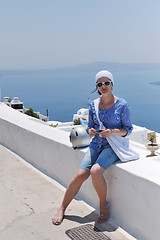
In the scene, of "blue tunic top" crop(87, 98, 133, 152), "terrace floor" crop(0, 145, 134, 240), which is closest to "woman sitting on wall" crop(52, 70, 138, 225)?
"blue tunic top" crop(87, 98, 133, 152)


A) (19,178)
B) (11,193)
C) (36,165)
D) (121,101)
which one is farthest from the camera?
(36,165)

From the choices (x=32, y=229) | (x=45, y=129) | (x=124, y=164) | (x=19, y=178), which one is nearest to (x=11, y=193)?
(x=19, y=178)

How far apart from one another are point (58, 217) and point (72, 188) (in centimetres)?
28

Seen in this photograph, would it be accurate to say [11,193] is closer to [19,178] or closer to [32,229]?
[19,178]

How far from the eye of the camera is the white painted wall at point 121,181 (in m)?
2.30

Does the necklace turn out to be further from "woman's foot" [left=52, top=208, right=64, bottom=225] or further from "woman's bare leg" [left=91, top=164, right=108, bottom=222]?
"woman's foot" [left=52, top=208, right=64, bottom=225]

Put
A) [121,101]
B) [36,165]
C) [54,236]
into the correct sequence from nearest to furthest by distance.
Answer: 1. [54,236]
2. [121,101]
3. [36,165]

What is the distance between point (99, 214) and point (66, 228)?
0.31 m

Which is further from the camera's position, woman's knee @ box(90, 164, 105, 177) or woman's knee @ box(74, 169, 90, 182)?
woman's knee @ box(74, 169, 90, 182)

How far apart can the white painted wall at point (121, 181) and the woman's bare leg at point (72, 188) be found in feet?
0.68

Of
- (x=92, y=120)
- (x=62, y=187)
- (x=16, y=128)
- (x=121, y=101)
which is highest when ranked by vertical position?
(x=121, y=101)

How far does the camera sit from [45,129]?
4.16 m

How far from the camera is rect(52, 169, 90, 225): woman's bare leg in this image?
2.72 meters

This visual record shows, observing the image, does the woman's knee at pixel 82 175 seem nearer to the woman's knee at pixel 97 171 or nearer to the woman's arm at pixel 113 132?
the woman's knee at pixel 97 171
